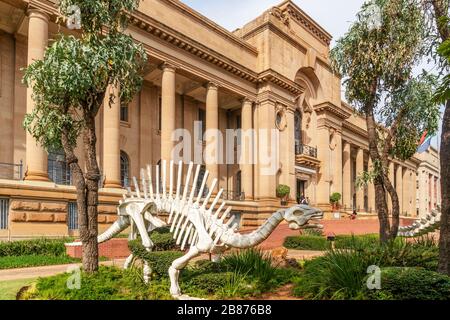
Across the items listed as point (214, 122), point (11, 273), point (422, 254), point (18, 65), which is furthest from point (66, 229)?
point (422, 254)

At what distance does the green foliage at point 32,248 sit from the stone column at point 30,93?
3.69 metres

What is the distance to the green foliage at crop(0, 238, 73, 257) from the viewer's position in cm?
1410

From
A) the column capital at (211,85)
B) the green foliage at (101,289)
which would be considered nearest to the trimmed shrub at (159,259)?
the green foliage at (101,289)

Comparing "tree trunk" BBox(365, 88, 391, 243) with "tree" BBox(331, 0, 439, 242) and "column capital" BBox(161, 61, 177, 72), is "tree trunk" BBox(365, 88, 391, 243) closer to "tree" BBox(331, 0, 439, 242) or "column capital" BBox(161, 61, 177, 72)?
"tree" BBox(331, 0, 439, 242)

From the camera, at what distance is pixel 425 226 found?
22.1m

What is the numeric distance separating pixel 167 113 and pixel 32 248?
12.1 meters

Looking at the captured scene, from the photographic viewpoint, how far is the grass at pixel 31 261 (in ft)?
41.1

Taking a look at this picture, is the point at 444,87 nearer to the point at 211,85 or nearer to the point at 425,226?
the point at 425,226

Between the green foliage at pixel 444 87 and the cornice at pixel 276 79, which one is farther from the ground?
the cornice at pixel 276 79

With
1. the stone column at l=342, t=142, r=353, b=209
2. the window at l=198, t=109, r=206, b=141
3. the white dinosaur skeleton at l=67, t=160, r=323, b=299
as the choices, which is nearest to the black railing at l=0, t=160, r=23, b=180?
the white dinosaur skeleton at l=67, t=160, r=323, b=299

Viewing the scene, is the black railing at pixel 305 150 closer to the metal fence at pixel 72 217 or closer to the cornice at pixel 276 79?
the cornice at pixel 276 79

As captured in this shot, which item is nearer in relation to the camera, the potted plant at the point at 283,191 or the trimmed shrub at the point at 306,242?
the trimmed shrub at the point at 306,242
